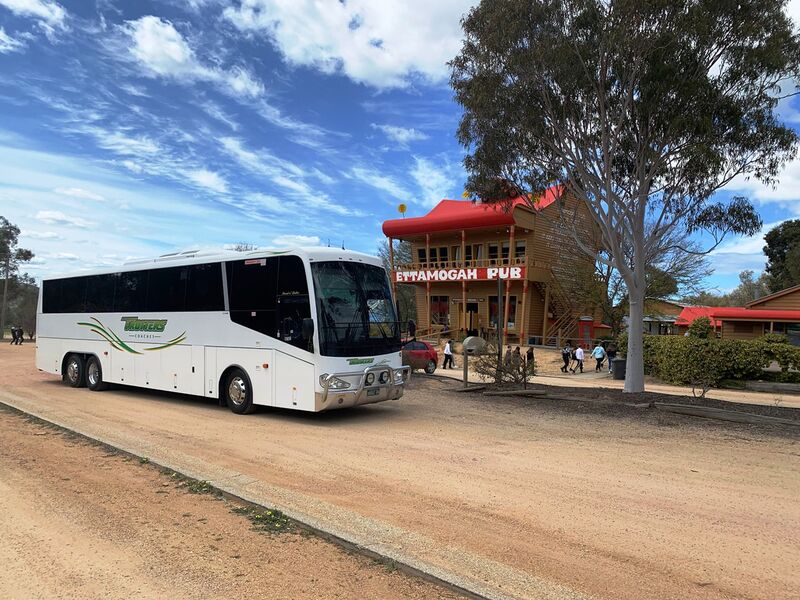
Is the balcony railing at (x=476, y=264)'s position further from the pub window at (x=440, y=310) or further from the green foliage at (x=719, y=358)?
the green foliage at (x=719, y=358)

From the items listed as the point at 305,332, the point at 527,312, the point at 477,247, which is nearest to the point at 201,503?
the point at 305,332

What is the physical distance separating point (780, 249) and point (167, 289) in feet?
201

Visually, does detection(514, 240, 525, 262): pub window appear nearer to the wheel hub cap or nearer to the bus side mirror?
the wheel hub cap

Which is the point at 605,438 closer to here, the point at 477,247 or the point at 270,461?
the point at 270,461

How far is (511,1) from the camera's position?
12742 mm

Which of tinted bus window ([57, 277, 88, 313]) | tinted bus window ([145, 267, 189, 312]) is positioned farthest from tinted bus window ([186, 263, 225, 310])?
tinted bus window ([57, 277, 88, 313])

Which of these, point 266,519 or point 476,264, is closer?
point 266,519

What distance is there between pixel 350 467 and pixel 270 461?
107 cm

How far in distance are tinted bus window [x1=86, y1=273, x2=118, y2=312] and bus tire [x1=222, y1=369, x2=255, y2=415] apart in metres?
4.71

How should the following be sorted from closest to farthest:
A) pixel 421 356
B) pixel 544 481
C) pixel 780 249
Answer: pixel 544 481
pixel 421 356
pixel 780 249

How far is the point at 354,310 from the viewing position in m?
10.1

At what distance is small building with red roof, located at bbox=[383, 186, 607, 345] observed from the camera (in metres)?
36.2

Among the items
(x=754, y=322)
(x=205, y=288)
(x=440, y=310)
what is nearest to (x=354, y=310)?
(x=205, y=288)

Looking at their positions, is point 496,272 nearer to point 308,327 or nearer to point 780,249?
point 308,327
